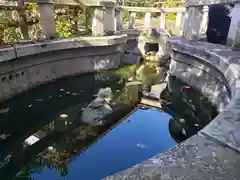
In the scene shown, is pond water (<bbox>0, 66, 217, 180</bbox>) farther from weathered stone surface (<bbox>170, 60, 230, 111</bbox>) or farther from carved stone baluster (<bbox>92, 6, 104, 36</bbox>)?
carved stone baluster (<bbox>92, 6, 104, 36</bbox>)

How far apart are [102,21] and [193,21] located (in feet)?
11.7

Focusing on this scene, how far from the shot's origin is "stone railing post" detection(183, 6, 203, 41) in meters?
8.10

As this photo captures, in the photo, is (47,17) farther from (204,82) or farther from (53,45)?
(204,82)

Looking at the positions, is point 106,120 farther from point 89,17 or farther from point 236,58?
point 89,17

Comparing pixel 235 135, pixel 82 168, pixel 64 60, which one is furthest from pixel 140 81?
pixel 235 135

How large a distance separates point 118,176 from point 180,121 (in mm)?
4561

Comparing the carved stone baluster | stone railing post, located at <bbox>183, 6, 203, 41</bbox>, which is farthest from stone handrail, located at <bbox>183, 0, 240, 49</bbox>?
the carved stone baluster

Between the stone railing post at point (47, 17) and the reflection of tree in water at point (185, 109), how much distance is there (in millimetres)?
4500

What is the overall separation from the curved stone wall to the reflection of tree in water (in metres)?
3.03

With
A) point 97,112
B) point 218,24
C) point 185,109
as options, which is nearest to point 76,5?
point 97,112

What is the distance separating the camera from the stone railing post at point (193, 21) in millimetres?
8102

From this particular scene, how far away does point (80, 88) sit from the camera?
766cm

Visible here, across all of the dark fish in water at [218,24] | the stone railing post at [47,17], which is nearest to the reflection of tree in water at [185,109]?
the dark fish in water at [218,24]

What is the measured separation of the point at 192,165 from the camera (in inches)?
60.6
